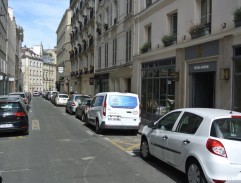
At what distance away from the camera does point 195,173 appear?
22.7 feet

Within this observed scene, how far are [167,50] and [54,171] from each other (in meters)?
12.6

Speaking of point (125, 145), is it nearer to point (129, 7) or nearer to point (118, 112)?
point (118, 112)

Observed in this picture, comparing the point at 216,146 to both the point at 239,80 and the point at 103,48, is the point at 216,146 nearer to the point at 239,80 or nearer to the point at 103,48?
the point at 239,80

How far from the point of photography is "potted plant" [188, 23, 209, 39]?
15938 millimetres

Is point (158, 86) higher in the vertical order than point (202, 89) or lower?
higher

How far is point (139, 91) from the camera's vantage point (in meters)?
24.7

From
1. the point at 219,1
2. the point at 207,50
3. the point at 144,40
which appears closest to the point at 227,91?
→ the point at 207,50

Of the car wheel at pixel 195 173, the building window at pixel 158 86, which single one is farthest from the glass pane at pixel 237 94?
the car wheel at pixel 195 173

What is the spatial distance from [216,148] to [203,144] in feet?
0.98

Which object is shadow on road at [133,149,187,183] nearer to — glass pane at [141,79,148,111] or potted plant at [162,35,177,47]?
potted plant at [162,35,177,47]

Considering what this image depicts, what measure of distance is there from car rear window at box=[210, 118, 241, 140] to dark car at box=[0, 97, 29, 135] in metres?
9.26

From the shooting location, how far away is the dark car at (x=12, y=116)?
14227mm

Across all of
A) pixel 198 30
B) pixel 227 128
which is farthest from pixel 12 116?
pixel 227 128

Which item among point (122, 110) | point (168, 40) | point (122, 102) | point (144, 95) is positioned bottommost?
point (122, 110)
